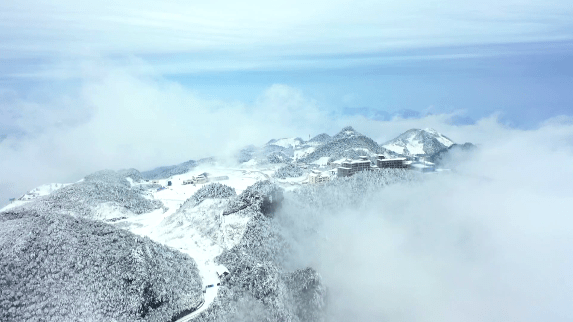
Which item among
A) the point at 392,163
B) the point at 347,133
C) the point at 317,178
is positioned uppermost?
the point at 392,163

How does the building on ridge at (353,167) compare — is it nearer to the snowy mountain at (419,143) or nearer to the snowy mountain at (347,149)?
the snowy mountain at (347,149)

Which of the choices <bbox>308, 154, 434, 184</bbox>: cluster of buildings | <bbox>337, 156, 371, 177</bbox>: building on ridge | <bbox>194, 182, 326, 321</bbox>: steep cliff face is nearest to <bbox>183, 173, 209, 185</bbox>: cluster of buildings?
<bbox>308, 154, 434, 184</bbox>: cluster of buildings

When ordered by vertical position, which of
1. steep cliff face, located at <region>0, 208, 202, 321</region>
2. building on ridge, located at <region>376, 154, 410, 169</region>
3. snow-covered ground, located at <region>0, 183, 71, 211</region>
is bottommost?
snow-covered ground, located at <region>0, 183, 71, 211</region>

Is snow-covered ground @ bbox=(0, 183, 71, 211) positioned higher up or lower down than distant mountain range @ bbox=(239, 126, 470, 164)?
higher up

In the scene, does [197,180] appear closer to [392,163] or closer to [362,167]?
[362,167]

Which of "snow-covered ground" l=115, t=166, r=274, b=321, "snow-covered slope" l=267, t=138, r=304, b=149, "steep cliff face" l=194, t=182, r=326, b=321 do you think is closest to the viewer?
"steep cliff face" l=194, t=182, r=326, b=321

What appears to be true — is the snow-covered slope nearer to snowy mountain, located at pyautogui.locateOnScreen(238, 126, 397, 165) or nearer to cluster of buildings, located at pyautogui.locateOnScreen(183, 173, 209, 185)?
snowy mountain, located at pyautogui.locateOnScreen(238, 126, 397, 165)

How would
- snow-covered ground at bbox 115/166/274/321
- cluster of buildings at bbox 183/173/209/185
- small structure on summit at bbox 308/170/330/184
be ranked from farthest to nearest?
cluster of buildings at bbox 183/173/209/185 → small structure on summit at bbox 308/170/330/184 → snow-covered ground at bbox 115/166/274/321

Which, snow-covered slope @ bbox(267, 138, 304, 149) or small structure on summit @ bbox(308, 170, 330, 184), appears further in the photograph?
snow-covered slope @ bbox(267, 138, 304, 149)

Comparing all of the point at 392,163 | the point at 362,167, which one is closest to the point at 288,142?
the point at 392,163
